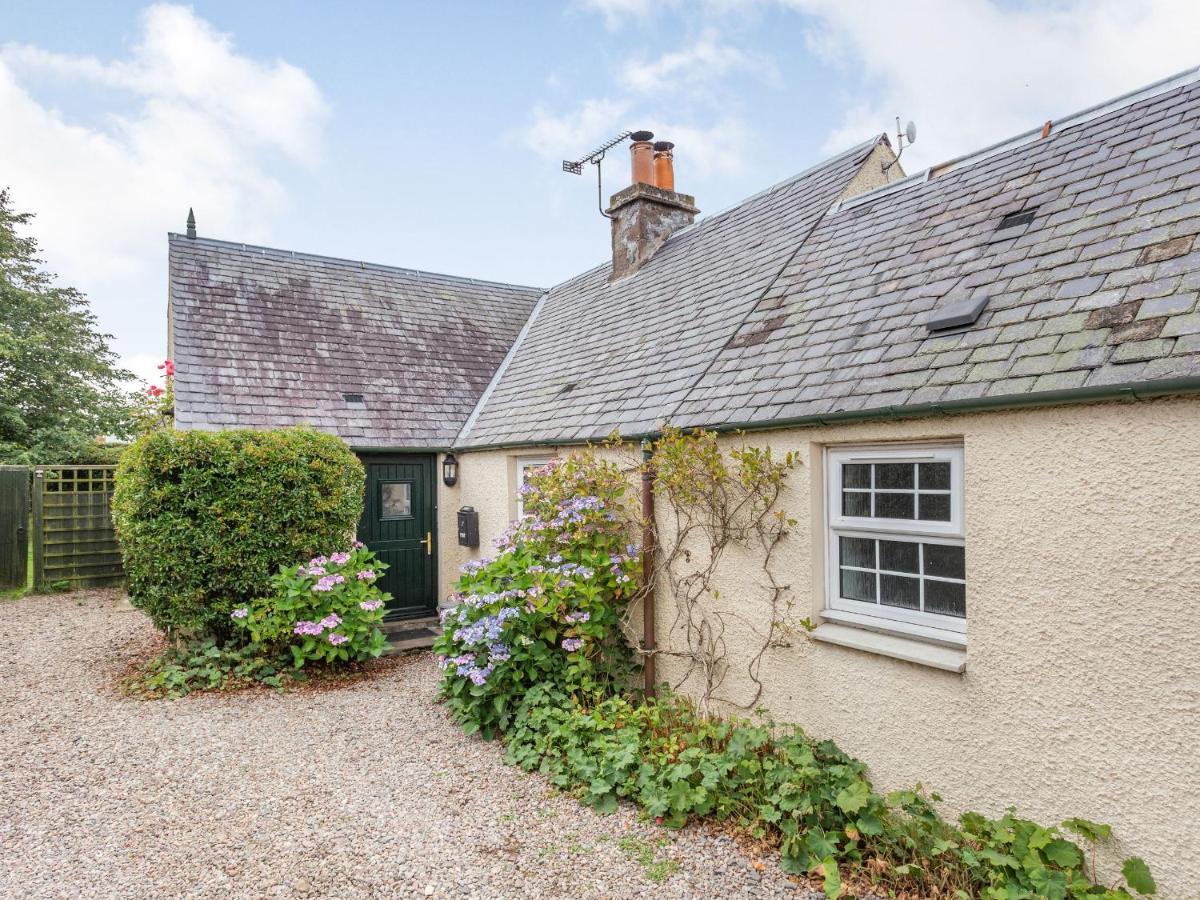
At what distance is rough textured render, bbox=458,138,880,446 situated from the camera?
23.1ft

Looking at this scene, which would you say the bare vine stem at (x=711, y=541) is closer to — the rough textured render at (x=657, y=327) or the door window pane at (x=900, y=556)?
the door window pane at (x=900, y=556)

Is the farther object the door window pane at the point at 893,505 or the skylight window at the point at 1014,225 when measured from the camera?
the skylight window at the point at 1014,225

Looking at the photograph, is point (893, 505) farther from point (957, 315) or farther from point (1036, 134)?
point (1036, 134)

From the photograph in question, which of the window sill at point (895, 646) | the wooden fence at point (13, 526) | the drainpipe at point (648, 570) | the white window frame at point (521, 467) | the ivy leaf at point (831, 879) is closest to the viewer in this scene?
the ivy leaf at point (831, 879)

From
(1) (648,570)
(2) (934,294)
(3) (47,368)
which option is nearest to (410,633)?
(1) (648,570)

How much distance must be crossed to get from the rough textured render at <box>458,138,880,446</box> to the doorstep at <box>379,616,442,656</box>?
9.42 feet

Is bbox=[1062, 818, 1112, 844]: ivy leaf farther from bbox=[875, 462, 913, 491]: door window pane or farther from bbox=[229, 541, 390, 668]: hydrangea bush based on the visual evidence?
bbox=[229, 541, 390, 668]: hydrangea bush

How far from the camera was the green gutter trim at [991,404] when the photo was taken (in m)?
3.01

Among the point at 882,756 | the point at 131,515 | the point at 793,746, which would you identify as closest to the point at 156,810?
the point at 131,515

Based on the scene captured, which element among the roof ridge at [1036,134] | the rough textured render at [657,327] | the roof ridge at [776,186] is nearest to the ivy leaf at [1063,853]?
the rough textured render at [657,327]

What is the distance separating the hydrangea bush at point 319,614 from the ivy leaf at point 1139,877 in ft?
21.9

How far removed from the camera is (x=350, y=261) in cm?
1248

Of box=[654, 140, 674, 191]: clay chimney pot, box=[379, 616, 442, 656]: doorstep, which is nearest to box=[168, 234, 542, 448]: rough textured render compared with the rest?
box=[379, 616, 442, 656]: doorstep

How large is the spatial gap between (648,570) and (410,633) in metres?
4.87
